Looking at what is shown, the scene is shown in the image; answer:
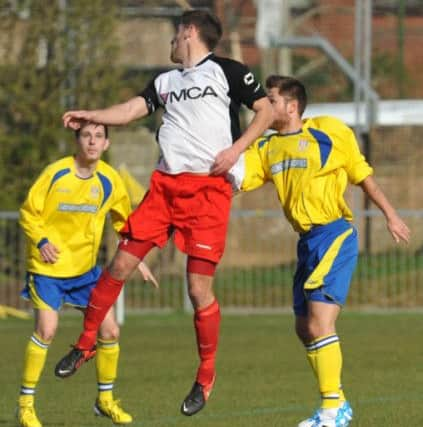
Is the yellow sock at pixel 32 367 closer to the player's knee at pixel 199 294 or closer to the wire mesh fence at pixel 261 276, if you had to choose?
the player's knee at pixel 199 294

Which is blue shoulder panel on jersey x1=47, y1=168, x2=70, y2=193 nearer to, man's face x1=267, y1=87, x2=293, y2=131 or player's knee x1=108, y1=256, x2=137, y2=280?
player's knee x1=108, y1=256, x2=137, y2=280

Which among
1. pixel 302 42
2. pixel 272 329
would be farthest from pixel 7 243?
pixel 302 42

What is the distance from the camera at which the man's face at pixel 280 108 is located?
9953mm

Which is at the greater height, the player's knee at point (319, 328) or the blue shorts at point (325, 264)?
the blue shorts at point (325, 264)

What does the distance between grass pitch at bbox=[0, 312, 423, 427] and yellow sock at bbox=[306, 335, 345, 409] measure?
0.44 metres

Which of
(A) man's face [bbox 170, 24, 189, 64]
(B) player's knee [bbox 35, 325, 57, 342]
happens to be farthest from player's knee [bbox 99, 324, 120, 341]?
(A) man's face [bbox 170, 24, 189, 64]

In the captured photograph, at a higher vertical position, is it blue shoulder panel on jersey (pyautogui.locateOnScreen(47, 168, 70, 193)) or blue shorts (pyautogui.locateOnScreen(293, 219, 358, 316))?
blue shoulder panel on jersey (pyautogui.locateOnScreen(47, 168, 70, 193))

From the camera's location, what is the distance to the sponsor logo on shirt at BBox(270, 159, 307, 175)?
988cm

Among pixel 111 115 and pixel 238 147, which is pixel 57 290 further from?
pixel 238 147

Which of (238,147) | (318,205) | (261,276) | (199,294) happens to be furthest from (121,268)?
(261,276)

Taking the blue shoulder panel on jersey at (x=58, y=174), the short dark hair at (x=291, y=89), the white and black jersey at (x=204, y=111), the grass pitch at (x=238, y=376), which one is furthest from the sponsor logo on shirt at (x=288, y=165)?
the grass pitch at (x=238, y=376)

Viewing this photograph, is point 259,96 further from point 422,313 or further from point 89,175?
point 422,313

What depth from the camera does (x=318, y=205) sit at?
32.3 feet

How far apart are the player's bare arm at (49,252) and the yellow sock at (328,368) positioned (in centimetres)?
186
